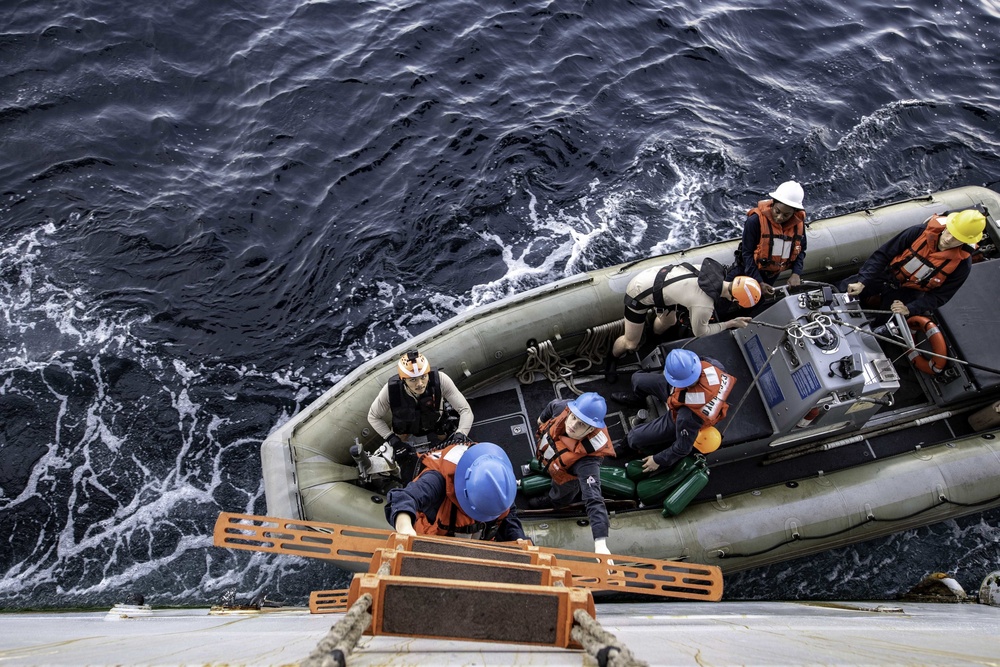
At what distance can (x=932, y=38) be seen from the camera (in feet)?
37.4

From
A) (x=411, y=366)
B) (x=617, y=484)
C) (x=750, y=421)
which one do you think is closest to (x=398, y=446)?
(x=411, y=366)

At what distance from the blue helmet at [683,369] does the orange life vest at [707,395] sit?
0.21 feet

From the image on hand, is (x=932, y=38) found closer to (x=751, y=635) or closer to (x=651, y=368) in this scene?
(x=651, y=368)

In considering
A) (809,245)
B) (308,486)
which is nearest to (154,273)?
(308,486)

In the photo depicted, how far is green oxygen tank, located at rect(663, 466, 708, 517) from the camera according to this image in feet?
16.4

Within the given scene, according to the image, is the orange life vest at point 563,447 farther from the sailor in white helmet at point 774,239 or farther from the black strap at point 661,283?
the sailor in white helmet at point 774,239

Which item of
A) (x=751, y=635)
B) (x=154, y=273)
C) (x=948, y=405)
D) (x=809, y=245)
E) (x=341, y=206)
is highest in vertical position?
(x=341, y=206)

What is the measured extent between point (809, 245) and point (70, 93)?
9365 millimetres

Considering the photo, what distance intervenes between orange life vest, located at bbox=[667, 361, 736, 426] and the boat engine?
19.1 inches

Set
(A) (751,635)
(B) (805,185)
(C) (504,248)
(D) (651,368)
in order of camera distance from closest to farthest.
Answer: (A) (751,635) < (D) (651,368) < (C) (504,248) < (B) (805,185)

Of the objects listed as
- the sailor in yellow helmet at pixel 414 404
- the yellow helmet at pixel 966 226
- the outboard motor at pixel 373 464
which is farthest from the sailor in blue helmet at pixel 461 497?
the yellow helmet at pixel 966 226

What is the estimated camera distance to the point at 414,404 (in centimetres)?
498

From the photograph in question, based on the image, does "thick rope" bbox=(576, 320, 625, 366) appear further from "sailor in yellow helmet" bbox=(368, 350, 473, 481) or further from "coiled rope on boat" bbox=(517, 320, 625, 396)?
"sailor in yellow helmet" bbox=(368, 350, 473, 481)

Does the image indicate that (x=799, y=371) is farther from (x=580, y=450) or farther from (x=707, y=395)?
(x=580, y=450)
